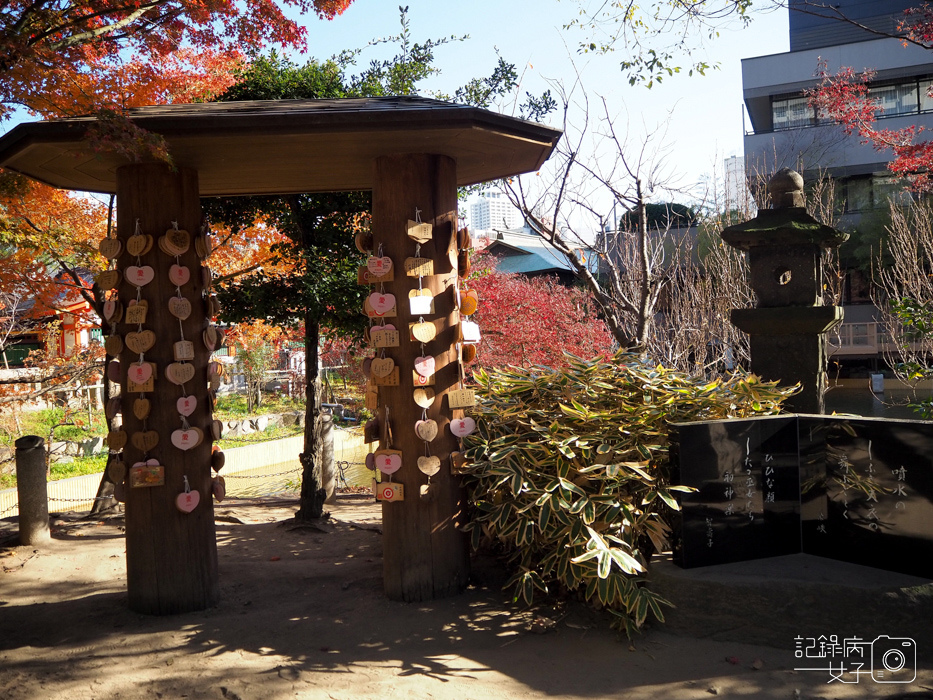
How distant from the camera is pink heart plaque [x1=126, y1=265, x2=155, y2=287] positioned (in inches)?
169

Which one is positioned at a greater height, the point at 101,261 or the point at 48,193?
the point at 48,193

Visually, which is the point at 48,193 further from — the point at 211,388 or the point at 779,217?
the point at 779,217

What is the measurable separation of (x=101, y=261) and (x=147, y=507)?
5.32m

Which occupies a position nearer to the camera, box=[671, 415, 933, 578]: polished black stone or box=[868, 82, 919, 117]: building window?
box=[671, 415, 933, 578]: polished black stone

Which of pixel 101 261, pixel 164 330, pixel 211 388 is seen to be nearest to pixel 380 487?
pixel 211 388

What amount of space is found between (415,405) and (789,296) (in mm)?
3022

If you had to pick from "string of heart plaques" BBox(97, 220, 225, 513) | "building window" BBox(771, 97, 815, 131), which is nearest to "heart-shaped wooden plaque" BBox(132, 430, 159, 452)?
"string of heart plaques" BBox(97, 220, 225, 513)

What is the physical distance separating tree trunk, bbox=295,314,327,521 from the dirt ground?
209cm

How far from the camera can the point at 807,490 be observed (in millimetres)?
4176

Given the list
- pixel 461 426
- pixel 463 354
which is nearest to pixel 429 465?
pixel 461 426

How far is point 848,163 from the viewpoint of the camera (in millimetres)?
18797

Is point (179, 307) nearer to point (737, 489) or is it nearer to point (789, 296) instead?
point (737, 489)

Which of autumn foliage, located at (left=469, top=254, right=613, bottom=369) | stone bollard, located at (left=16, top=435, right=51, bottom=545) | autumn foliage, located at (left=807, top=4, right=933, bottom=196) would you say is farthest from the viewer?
autumn foliage, located at (left=469, top=254, right=613, bottom=369)

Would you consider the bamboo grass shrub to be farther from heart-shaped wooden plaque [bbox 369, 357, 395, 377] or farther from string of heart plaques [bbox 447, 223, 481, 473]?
heart-shaped wooden plaque [bbox 369, 357, 395, 377]
